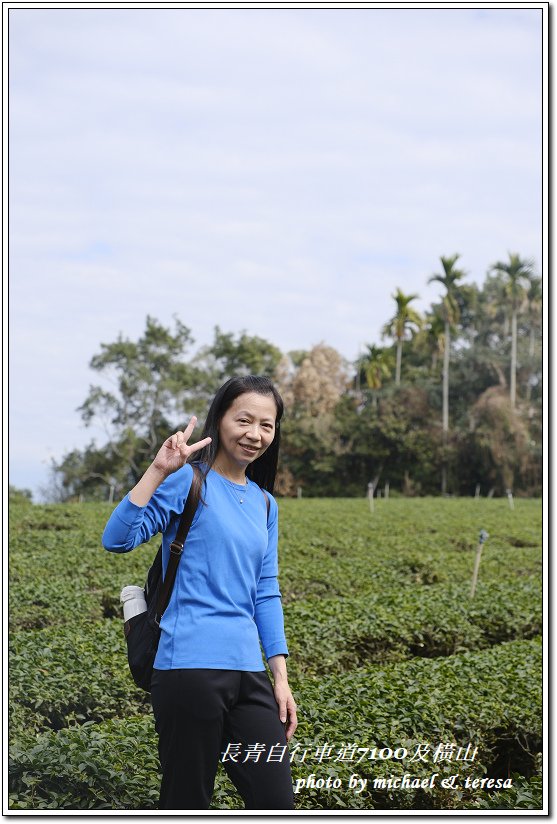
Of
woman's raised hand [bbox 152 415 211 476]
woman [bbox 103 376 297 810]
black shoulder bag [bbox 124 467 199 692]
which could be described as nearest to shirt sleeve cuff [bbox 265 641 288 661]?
woman [bbox 103 376 297 810]

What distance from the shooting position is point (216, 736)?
222 cm

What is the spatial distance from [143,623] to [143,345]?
23490 mm

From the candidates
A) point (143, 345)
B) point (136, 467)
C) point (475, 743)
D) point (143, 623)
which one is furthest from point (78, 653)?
point (143, 345)

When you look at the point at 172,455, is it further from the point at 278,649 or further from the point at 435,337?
the point at 435,337

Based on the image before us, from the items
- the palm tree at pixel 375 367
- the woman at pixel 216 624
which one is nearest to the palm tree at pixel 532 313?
the palm tree at pixel 375 367

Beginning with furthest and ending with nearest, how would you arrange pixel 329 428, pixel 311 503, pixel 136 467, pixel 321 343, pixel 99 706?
pixel 321 343 < pixel 329 428 < pixel 136 467 < pixel 311 503 < pixel 99 706

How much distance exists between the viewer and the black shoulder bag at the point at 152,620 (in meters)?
2.26

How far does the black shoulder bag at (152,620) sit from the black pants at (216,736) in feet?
0.19

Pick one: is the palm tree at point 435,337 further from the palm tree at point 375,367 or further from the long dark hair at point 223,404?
the long dark hair at point 223,404

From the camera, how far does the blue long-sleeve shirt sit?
2195mm

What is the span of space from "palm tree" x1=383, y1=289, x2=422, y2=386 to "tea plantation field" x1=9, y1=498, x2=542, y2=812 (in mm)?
20008
